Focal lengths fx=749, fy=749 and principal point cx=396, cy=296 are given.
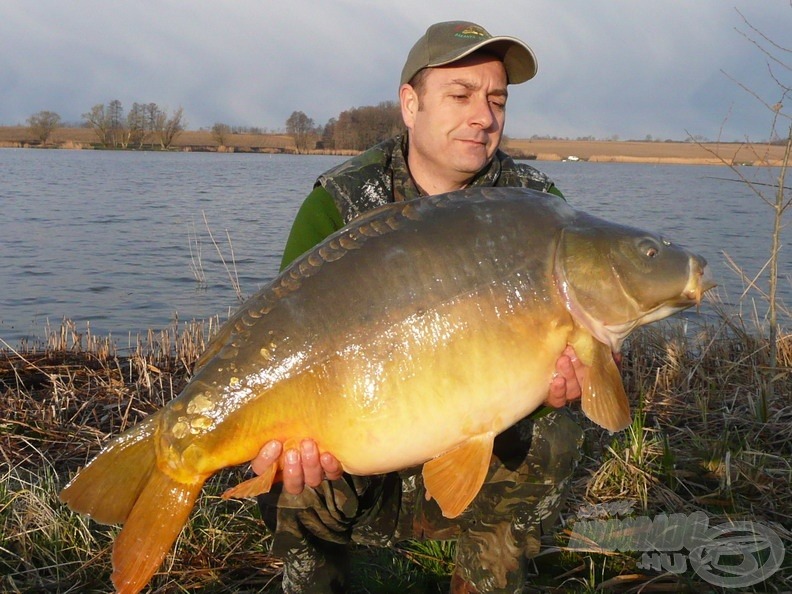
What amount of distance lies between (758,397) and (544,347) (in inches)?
96.5

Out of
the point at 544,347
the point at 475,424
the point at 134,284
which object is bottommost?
the point at 134,284

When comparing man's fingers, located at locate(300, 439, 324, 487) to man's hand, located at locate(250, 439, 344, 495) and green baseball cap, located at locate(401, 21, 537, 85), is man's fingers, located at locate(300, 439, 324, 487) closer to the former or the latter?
man's hand, located at locate(250, 439, 344, 495)

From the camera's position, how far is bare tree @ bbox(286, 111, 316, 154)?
56750 millimetres

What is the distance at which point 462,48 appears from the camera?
9.77ft

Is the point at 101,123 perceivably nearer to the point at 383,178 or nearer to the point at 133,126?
the point at 133,126

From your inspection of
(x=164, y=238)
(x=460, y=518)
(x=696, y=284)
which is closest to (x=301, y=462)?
(x=460, y=518)

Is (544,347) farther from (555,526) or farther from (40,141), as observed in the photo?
(40,141)

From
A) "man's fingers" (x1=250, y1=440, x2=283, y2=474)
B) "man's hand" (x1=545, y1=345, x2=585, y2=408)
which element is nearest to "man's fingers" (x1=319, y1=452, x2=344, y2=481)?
"man's fingers" (x1=250, y1=440, x2=283, y2=474)

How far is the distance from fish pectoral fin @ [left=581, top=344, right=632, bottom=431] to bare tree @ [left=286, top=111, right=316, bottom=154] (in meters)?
55.6

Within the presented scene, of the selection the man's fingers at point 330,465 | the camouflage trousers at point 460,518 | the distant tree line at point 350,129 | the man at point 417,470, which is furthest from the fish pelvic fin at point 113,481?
the distant tree line at point 350,129

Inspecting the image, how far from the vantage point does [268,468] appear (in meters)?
2.19

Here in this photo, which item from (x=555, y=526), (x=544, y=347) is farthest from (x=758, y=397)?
(x=544, y=347)

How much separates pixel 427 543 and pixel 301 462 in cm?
116

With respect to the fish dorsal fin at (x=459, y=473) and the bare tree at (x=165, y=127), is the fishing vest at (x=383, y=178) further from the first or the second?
the bare tree at (x=165, y=127)
